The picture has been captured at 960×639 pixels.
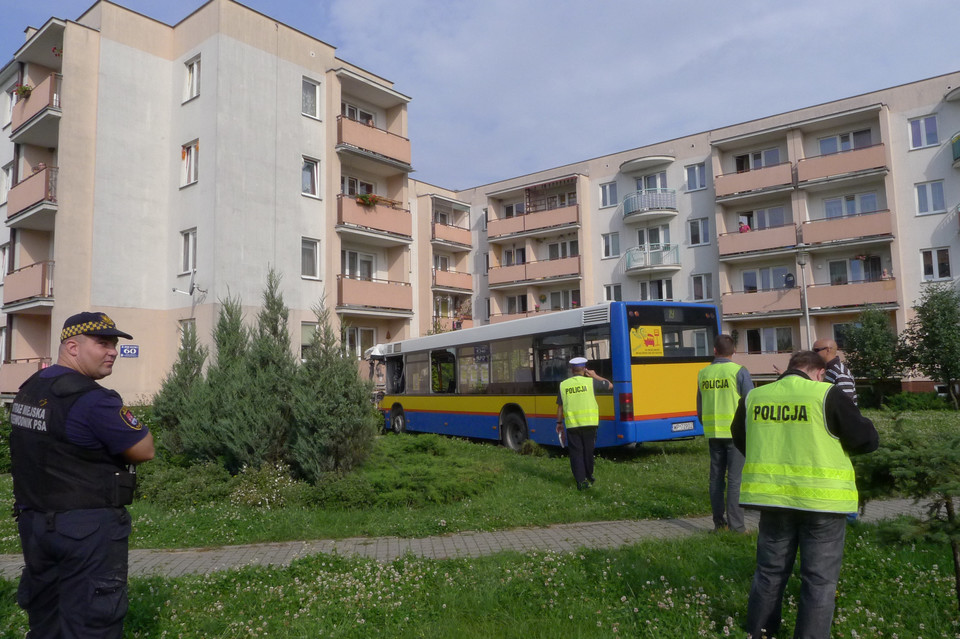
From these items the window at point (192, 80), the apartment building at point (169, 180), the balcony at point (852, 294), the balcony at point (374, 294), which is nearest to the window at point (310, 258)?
the apartment building at point (169, 180)

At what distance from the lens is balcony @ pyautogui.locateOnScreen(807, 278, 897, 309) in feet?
103

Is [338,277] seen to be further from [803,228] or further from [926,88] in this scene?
[926,88]

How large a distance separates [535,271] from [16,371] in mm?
28858

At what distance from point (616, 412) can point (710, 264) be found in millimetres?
27939

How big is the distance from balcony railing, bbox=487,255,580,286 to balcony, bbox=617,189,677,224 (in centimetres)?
466

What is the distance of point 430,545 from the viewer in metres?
7.16

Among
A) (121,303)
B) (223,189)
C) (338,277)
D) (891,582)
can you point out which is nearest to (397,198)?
(338,277)

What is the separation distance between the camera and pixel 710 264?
124ft

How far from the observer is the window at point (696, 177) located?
3825 centimetres

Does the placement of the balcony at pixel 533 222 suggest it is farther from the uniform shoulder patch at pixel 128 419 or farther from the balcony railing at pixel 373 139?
the uniform shoulder patch at pixel 128 419

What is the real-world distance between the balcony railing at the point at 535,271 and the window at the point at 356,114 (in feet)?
57.0

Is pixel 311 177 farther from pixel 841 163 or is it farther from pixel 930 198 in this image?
pixel 930 198

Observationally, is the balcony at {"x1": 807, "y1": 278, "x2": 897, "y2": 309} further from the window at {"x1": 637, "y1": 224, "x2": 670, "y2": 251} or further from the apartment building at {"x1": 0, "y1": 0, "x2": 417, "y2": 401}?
the apartment building at {"x1": 0, "y1": 0, "x2": 417, "y2": 401}

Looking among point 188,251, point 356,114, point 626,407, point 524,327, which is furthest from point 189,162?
point 626,407
